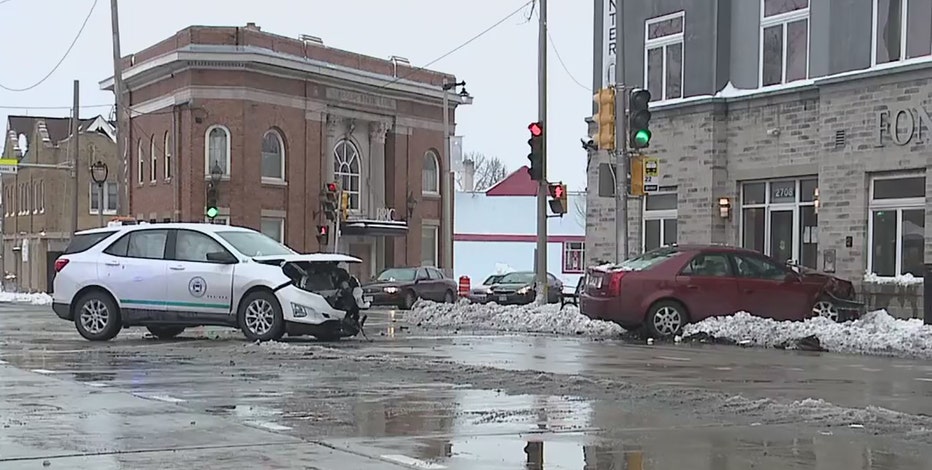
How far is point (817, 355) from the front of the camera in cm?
1584

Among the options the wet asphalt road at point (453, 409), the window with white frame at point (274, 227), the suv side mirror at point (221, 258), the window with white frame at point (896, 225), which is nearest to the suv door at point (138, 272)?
the suv side mirror at point (221, 258)

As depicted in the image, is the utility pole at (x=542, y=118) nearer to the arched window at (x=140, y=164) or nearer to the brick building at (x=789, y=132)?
the brick building at (x=789, y=132)

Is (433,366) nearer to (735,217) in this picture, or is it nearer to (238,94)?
(735,217)

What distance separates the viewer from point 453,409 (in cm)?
963

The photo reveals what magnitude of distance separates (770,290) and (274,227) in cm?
2939

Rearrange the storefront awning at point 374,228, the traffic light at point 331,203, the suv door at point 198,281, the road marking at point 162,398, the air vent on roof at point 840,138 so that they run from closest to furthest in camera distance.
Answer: the road marking at point 162,398
the suv door at point 198,281
the air vent on roof at point 840,138
the traffic light at point 331,203
the storefront awning at point 374,228

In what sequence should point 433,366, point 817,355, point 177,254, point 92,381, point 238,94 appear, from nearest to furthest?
point 92,381
point 433,366
point 817,355
point 177,254
point 238,94

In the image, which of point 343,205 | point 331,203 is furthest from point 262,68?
point 331,203

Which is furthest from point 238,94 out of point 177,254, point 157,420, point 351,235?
point 157,420

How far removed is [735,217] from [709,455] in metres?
19.0

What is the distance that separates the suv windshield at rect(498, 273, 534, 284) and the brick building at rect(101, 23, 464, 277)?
11.3m

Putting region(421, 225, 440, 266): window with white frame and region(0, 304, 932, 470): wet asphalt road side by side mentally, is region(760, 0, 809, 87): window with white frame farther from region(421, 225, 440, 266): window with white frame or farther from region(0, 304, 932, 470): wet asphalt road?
region(421, 225, 440, 266): window with white frame

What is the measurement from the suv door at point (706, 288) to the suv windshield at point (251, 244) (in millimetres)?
6019

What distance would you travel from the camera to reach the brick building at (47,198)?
58.5 meters
